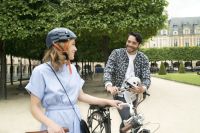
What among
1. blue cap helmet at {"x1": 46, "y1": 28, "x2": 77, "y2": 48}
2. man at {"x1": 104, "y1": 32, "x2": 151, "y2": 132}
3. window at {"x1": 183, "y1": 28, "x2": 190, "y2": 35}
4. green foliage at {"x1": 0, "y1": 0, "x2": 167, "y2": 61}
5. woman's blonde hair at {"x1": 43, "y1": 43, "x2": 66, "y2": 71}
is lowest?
man at {"x1": 104, "y1": 32, "x2": 151, "y2": 132}

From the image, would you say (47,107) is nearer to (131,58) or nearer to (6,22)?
(131,58)

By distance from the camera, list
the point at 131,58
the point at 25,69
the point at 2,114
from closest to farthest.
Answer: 1. the point at 131,58
2. the point at 2,114
3. the point at 25,69

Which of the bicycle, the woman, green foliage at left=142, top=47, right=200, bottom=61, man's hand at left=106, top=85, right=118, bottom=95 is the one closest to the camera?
the woman

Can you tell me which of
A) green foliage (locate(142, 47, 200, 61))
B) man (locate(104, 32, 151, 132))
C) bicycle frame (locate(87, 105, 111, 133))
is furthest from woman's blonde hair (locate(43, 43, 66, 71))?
green foliage (locate(142, 47, 200, 61))

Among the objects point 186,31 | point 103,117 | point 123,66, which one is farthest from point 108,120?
point 186,31

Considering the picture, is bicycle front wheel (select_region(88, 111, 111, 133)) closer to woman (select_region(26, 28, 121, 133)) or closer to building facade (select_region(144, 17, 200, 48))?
woman (select_region(26, 28, 121, 133))

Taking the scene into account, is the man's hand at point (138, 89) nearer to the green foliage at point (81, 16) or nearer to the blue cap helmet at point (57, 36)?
the blue cap helmet at point (57, 36)

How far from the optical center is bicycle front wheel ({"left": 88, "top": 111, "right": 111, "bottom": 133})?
477 cm

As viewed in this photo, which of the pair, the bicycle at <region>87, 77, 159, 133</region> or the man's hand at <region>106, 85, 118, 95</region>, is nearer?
the bicycle at <region>87, 77, 159, 133</region>

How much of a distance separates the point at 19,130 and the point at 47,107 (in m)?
8.45

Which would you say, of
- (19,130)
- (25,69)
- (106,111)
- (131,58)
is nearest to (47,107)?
(106,111)

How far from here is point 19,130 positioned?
1188 cm

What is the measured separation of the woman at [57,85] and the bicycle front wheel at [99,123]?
1.05 m

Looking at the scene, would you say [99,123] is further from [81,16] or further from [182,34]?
[182,34]
